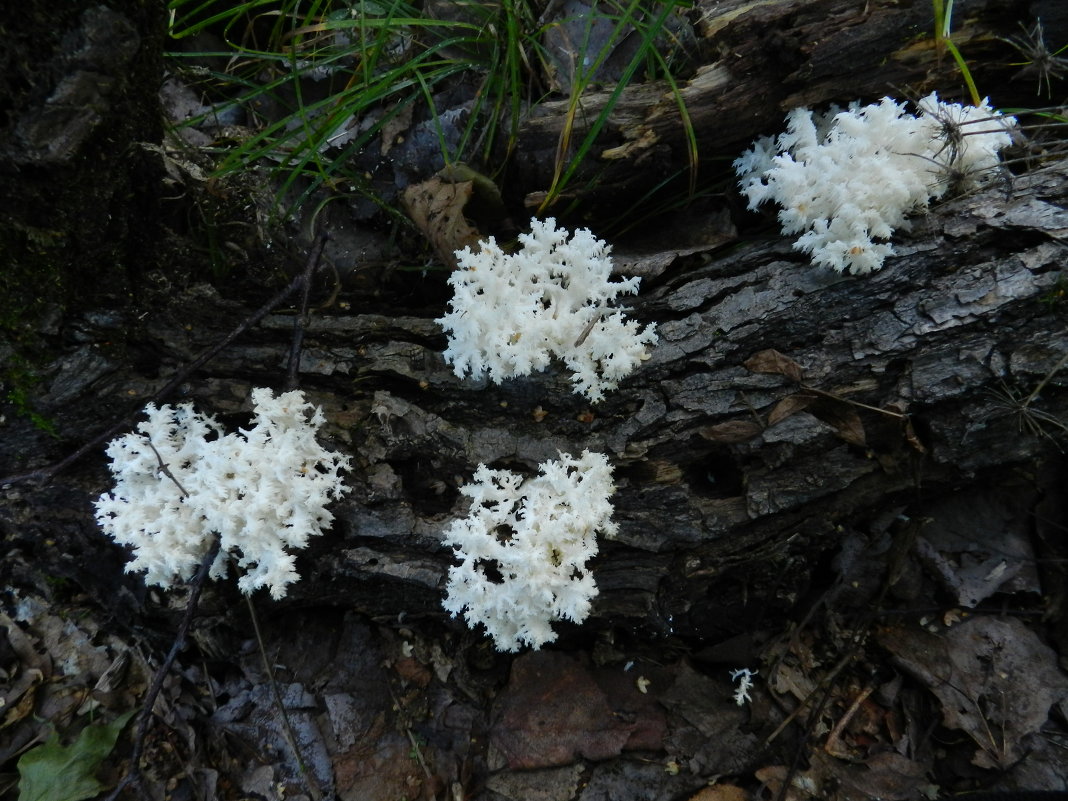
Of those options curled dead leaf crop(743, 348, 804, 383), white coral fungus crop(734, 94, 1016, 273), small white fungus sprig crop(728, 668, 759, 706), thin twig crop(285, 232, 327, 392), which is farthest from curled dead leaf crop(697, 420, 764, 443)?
thin twig crop(285, 232, 327, 392)

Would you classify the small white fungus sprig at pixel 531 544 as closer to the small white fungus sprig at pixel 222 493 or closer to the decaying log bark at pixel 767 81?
the small white fungus sprig at pixel 222 493

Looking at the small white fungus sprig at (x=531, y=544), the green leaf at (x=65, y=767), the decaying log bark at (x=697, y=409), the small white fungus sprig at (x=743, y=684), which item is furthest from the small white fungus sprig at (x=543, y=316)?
the green leaf at (x=65, y=767)

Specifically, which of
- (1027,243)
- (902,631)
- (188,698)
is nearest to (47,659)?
(188,698)

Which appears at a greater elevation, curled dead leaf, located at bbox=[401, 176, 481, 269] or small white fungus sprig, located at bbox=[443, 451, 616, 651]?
curled dead leaf, located at bbox=[401, 176, 481, 269]

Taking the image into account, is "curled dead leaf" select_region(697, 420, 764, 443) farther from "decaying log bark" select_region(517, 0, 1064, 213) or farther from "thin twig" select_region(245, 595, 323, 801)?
"thin twig" select_region(245, 595, 323, 801)

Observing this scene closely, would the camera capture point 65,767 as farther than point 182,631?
Yes

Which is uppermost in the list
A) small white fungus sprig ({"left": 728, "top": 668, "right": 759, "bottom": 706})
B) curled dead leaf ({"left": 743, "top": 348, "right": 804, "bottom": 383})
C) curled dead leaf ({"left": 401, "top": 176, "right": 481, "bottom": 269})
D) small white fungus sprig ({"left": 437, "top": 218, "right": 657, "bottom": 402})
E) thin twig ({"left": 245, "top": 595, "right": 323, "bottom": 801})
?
curled dead leaf ({"left": 401, "top": 176, "right": 481, "bottom": 269})

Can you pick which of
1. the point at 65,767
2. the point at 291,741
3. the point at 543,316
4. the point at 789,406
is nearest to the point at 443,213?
the point at 543,316

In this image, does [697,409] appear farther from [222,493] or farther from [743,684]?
[222,493]
